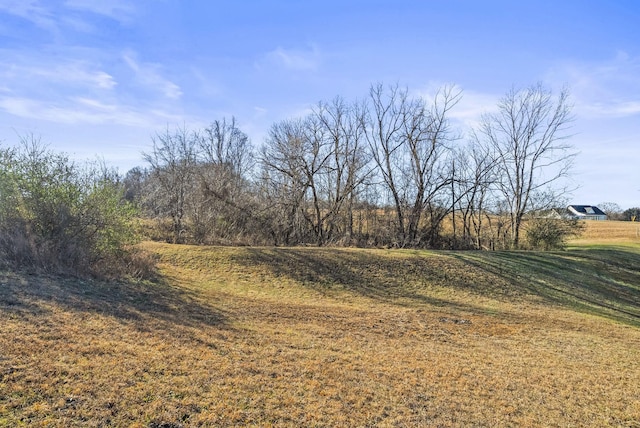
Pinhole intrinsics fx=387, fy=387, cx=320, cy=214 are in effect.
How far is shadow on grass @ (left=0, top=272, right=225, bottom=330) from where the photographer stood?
576cm

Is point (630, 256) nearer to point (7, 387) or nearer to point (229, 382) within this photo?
point (229, 382)

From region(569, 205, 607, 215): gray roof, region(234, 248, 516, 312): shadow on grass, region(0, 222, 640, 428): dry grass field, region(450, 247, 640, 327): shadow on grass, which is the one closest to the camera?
region(0, 222, 640, 428): dry grass field

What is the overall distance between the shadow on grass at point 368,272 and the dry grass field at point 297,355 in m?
0.15

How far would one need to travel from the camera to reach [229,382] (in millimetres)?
4141

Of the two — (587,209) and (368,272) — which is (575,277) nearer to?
(368,272)

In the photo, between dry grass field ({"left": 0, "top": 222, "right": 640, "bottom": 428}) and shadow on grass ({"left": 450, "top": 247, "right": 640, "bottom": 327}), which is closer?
dry grass field ({"left": 0, "top": 222, "right": 640, "bottom": 428})

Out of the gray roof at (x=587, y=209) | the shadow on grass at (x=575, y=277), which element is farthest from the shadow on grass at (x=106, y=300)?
the gray roof at (x=587, y=209)

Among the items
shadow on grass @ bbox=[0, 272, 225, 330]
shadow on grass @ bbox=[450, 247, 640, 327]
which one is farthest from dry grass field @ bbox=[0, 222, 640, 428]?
shadow on grass @ bbox=[450, 247, 640, 327]

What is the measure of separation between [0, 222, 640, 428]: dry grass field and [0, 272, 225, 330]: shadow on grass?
0.04m

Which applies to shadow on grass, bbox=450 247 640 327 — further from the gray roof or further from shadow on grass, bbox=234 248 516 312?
the gray roof

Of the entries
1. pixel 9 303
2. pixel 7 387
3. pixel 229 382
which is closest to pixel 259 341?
pixel 229 382

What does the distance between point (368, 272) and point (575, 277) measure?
865 cm

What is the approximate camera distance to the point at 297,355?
5.39 m

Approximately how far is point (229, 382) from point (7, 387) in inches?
75.9
